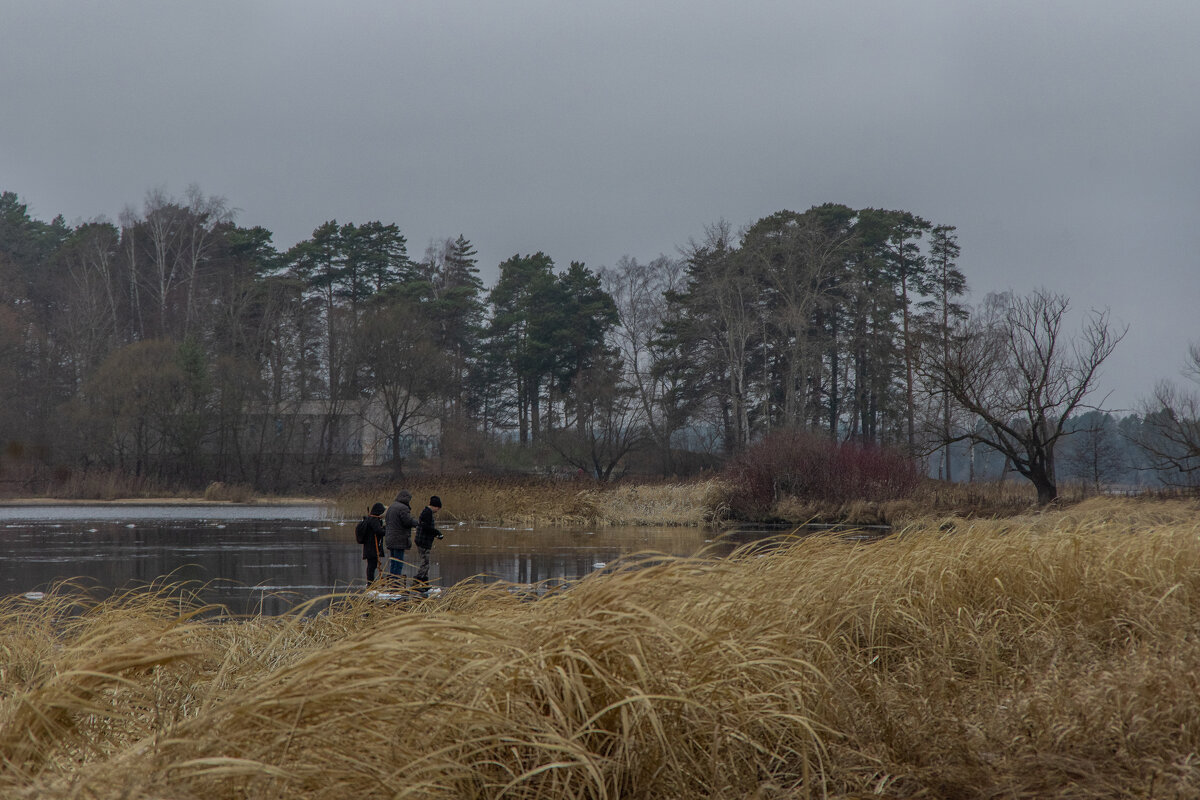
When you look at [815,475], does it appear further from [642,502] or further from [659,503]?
[642,502]

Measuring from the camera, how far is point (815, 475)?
29.5 metres

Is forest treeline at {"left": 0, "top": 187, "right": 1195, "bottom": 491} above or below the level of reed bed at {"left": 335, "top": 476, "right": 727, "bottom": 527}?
above

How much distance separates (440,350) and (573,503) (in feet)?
88.1

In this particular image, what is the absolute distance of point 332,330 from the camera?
182 feet

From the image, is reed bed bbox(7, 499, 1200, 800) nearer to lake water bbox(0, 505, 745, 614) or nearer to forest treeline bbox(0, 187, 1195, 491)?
lake water bbox(0, 505, 745, 614)

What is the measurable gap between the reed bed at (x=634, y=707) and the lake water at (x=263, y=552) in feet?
4.75

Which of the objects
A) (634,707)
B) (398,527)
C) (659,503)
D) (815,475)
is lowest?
(659,503)

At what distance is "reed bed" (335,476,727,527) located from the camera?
30.2 meters

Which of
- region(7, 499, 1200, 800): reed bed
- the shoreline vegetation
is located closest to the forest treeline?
A: the shoreline vegetation

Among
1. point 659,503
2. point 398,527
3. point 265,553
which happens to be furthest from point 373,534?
point 659,503

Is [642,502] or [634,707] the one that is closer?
[634,707]

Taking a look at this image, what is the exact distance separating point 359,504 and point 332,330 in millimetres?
24006

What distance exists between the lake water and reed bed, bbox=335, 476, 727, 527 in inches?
57.8

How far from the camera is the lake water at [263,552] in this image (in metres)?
13.6
